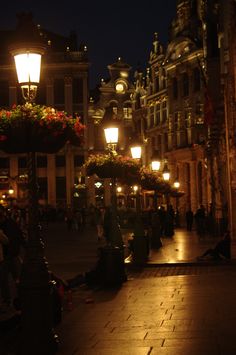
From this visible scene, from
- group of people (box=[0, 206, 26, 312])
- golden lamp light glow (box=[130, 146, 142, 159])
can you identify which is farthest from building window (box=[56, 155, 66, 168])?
group of people (box=[0, 206, 26, 312])

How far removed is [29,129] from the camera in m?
8.66

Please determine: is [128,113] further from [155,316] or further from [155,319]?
[155,319]

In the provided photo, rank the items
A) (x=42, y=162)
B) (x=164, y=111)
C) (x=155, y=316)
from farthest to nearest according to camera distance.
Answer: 1. (x=42, y=162)
2. (x=164, y=111)
3. (x=155, y=316)

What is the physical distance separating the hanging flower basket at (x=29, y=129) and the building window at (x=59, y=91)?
2624 inches

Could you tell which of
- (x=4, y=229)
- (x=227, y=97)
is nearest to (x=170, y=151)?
(x=227, y=97)

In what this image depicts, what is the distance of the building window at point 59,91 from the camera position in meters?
74.9

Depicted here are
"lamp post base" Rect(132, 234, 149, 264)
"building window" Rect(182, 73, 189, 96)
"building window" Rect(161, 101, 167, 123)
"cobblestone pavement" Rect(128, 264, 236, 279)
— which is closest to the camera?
"cobblestone pavement" Rect(128, 264, 236, 279)

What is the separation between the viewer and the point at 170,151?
202ft

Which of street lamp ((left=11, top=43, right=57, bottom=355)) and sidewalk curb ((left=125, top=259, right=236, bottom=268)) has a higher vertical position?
street lamp ((left=11, top=43, right=57, bottom=355))

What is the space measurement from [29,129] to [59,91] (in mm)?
67302

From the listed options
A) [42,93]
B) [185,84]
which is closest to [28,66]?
[185,84]

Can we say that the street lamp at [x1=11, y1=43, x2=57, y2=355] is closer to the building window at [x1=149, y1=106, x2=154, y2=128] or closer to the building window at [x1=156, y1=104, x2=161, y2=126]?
the building window at [x1=156, y1=104, x2=161, y2=126]

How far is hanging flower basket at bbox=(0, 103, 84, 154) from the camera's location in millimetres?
8594

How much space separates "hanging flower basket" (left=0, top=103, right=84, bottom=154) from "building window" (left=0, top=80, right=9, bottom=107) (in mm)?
67193
